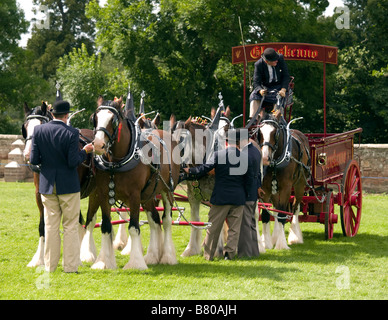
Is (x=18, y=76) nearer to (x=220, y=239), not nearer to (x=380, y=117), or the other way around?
(x=380, y=117)

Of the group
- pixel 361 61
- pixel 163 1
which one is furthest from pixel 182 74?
pixel 361 61

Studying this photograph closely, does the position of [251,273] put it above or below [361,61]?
below

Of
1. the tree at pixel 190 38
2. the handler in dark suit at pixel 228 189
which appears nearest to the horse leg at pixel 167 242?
the handler in dark suit at pixel 228 189

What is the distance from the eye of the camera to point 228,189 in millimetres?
8664

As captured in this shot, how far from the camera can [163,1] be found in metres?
24.2

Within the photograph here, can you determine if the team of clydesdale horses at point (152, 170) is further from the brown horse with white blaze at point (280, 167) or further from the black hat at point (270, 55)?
the black hat at point (270, 55)

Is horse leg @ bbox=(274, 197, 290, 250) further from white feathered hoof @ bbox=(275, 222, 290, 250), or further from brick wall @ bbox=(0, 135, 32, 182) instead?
brick wall @ bbox=(0, 135, 32, 182)

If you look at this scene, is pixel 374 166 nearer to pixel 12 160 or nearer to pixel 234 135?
pixel 234 135

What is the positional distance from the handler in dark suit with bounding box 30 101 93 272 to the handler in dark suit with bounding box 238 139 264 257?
Answer: 2.45 m

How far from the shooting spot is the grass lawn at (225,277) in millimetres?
6590

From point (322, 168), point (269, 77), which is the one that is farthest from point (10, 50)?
point (322, 168)

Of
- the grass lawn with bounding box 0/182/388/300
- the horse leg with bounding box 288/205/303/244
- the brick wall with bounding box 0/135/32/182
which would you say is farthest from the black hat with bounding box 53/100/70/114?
the brick wall with bounding box 0/135/32/182

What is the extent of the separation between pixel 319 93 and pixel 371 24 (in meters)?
6.16

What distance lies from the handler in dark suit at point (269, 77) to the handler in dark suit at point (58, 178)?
3.84 meters
